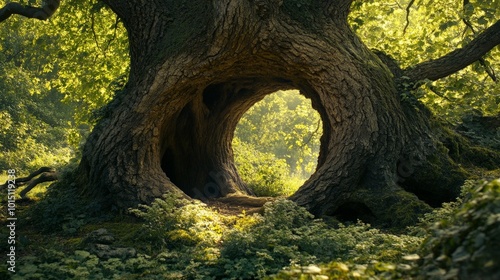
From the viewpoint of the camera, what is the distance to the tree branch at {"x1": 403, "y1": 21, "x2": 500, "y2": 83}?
9.55m

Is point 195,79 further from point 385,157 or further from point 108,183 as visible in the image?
point 385,157

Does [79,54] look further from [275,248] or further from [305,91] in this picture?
[275,248]

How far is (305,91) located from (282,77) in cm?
50

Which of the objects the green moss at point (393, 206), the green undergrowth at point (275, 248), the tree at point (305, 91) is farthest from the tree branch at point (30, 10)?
the green moss at point (393, 206)

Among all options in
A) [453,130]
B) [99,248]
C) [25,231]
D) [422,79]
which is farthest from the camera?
[453,130]

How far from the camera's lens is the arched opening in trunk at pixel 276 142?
589 inches

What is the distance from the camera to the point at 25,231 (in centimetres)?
835

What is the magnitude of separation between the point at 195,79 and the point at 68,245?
340cm

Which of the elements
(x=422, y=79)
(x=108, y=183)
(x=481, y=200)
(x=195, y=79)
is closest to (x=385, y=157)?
(x=422, y=79)

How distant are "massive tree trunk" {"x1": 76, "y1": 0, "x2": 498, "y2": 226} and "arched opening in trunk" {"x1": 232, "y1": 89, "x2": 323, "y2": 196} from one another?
1485 mm

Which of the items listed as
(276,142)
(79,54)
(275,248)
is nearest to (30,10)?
(79,54)

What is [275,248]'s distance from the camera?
18.7ft

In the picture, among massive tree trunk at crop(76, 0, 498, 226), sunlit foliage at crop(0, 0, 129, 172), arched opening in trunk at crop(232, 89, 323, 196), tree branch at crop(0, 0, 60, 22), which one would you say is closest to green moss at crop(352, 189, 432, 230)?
massive tree trunk at crop(76, 0, 498, 226)

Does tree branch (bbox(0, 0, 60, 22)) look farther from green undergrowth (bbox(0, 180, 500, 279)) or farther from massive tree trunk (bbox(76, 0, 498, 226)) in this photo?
green undergrowth (bbox(0, 180, 500, 279))
